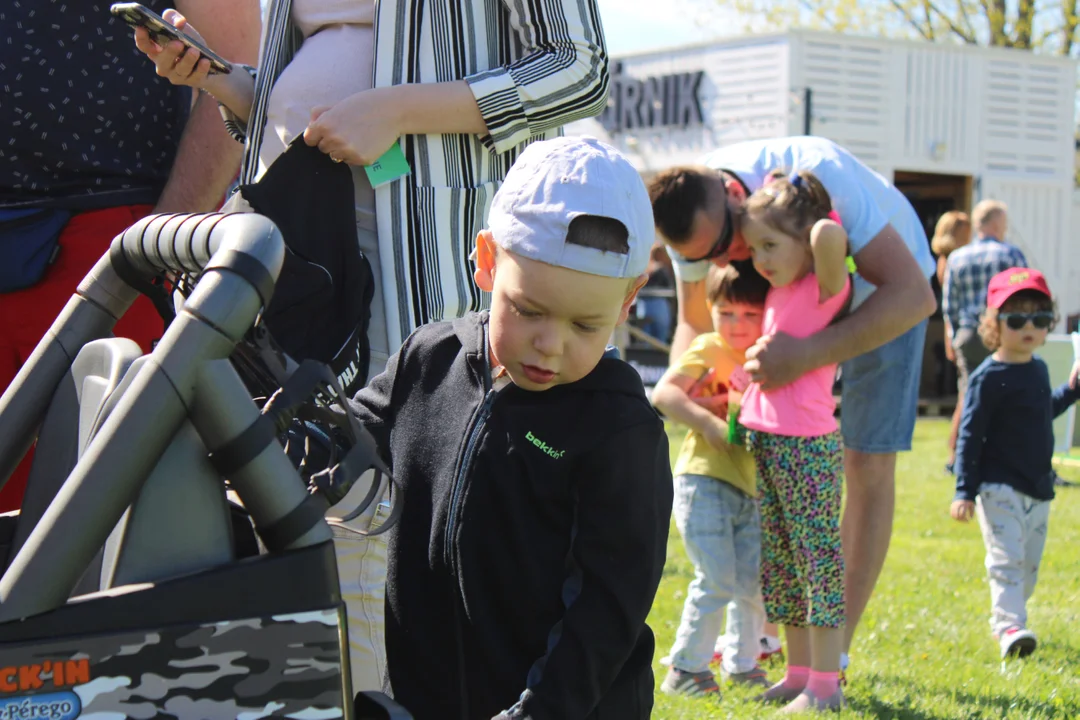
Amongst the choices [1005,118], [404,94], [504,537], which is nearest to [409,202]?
[404,94]

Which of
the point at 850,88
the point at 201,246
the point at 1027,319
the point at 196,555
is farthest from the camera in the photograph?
the point at 850,88

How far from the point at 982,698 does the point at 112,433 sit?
340cm

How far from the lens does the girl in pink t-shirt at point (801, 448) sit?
12.3 feet

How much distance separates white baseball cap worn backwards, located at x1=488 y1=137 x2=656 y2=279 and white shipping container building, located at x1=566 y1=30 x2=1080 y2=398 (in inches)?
561

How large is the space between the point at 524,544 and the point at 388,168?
0.91 metres

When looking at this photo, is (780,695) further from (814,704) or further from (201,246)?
(201,246)

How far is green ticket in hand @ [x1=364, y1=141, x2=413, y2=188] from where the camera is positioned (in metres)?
2.49

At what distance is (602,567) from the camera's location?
6.06ft

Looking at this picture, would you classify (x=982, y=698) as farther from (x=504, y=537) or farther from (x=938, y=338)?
(x=938, y=338)

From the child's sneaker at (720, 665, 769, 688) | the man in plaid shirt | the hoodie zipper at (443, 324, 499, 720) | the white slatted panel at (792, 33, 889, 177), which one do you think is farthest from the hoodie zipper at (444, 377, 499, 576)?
the white slatted panel at (792, 33, 889, 177)

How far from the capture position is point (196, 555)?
4.63 feet

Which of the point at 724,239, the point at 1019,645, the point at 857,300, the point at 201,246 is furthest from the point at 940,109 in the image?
the point at 201,246

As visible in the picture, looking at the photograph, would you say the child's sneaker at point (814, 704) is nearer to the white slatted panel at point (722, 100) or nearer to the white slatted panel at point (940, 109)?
the white slatted panel at point (722, 100)

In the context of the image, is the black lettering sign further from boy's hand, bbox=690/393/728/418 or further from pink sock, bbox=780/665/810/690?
pink sock, bbox=780/665/810/690
